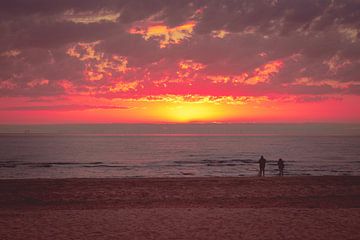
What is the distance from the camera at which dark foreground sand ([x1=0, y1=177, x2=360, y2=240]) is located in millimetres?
12461

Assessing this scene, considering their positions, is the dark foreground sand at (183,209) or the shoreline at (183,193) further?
the shoreline at (183,193)

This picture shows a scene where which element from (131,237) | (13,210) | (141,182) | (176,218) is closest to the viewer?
(131,237)

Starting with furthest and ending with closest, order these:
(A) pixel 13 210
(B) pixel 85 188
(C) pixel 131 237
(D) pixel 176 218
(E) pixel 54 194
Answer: (B) pixel 85 188, (E) pixel 54 194, (A) pixel 13 210, (D) pixel 176 218, (C) pixel 131 237

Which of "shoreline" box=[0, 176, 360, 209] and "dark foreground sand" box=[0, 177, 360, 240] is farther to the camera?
"shoreline" box=[0, 176, 360, 209]

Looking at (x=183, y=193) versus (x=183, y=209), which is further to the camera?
(x=183, y=193)

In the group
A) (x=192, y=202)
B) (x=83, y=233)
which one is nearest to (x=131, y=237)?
(x=83, y=233)

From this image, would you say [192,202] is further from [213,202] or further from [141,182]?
[141,182]

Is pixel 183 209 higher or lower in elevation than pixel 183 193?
higher

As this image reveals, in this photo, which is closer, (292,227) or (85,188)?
(292,227)

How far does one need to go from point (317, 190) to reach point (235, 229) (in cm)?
1309

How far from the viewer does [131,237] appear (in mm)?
11844

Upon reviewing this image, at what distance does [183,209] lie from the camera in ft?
56.3

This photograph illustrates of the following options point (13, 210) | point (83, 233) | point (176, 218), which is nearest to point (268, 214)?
point (176, 218)

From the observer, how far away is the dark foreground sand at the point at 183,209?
1246cm
